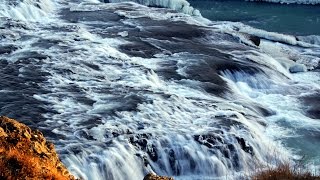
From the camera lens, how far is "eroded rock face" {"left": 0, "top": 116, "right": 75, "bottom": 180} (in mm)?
5571

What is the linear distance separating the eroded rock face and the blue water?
32188 mm

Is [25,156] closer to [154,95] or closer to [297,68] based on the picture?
[154,95]

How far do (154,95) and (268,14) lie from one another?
Answer: 31068 mm

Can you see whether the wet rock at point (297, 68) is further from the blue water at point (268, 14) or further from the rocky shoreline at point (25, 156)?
the rocky shoreline at point (25, 156)

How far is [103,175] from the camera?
453 inches

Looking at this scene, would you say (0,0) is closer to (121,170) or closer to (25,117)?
(25,117)

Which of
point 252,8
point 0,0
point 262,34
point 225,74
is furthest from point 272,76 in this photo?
point 252,8

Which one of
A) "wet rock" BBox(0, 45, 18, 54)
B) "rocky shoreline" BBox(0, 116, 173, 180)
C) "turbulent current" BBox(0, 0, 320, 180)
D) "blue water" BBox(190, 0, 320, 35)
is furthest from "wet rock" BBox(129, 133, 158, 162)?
"blue water" BBox(190, 0, 320, 35)

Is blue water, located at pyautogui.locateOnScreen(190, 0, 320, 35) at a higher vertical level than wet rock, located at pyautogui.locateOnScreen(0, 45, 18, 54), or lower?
lower

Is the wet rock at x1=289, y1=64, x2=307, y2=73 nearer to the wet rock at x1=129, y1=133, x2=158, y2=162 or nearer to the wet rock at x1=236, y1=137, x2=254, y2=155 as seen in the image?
the wet rock at x1=236, y1=137, x2=254, y2=155

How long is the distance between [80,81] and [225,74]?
6.71m

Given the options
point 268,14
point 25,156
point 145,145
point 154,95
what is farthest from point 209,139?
point 268,14

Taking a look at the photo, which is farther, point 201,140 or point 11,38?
point 11,38

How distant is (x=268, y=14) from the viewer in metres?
44.9
